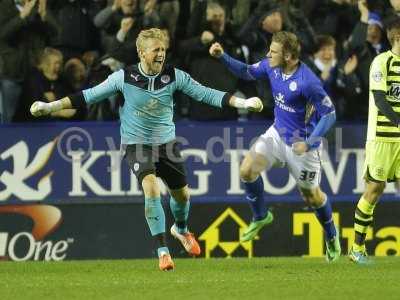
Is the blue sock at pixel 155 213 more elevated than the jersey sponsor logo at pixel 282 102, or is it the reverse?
the jersey sponsor logo at pixel 282 102

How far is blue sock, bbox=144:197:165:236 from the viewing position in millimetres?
10719

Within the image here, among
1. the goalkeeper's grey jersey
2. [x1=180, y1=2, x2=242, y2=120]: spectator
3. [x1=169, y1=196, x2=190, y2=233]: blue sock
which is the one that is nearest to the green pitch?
[x1=169, y1=196, x2=190, y2=233]: blue sock

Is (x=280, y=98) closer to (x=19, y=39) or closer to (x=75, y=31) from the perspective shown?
(x=75, y=31)

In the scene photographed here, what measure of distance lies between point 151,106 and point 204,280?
1793 millimetres

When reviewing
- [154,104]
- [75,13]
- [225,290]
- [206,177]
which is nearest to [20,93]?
[75,13]

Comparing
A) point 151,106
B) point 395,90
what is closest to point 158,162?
point 151,106

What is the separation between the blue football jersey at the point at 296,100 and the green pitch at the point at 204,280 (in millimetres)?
1377

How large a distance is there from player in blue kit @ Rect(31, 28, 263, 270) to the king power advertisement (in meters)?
2.80

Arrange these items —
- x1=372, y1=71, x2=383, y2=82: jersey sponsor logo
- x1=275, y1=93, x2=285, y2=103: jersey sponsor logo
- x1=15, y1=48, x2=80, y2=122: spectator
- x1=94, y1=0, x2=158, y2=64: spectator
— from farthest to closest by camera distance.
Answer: x1=94, y1=0, x2=158, y2=64: spectator, x1=15, y1=48, x2=80, y2=122: spectator, x1=275, y1=93, x2=285, y2=103: jersey sponsor logo, x1=372, y1=71, x2=383, y2=82: jersey sponsor logo

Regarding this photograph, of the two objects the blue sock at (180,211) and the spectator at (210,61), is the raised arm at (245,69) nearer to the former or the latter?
the blue sock at (180,211)

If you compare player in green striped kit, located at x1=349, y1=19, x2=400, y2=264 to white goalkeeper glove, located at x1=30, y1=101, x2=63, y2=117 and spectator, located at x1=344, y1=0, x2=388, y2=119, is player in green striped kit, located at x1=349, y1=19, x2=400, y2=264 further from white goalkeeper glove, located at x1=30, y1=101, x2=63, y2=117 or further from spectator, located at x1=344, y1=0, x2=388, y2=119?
spectator, located at x1=344, y1=0, x2=388, y2=119

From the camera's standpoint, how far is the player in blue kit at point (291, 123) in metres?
11.7

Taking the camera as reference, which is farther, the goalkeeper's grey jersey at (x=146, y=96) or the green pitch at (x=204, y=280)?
the goalkeeper's grey jersey at (x=146, y=96)

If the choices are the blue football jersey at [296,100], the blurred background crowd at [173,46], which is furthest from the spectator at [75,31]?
the blue football jersey at [296,100]
